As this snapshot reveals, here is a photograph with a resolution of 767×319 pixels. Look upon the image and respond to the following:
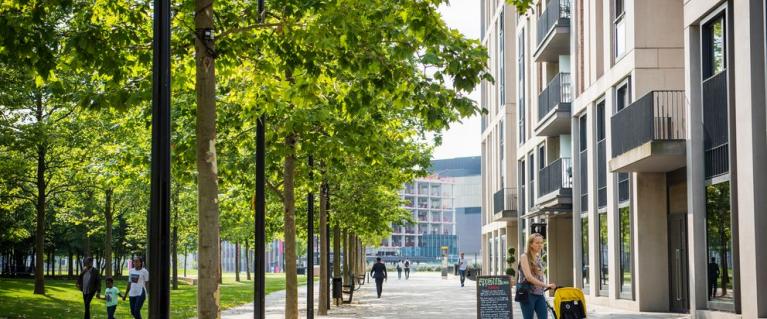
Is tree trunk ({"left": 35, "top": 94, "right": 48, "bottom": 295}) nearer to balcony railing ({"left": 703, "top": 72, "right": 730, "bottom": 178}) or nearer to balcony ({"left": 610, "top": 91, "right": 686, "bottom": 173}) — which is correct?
balcony ({"left": 610, "top": 91, "right": 686, "bottom": 173})

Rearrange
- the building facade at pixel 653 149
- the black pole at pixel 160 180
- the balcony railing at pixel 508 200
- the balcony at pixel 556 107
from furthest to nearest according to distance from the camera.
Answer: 1. the balcony railing at pixel 508 200
2. the balcony at pixel 556 107
3. the building facade at pixel 653 149
4. the black pole at pixel 160 180

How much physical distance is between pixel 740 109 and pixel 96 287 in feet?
45.4

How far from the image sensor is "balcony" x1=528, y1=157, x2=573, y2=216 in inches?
1374

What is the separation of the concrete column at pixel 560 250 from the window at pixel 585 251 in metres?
5.84

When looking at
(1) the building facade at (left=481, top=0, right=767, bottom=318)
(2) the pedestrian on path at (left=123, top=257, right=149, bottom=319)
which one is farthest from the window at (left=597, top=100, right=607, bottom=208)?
(2) the pedestrian on path at (left=123, top=257, right=149, bottom=319)

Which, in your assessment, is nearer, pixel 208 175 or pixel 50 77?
pixel 208 175

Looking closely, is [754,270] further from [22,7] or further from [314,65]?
[22,7]

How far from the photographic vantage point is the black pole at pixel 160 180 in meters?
8.48

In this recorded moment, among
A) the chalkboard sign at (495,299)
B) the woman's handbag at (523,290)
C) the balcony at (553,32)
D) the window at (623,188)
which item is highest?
the balcony at (553,32)

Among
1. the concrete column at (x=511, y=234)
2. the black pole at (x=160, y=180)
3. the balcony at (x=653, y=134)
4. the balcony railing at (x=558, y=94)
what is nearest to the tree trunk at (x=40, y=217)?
the balcony railing at (x=558, y=94)

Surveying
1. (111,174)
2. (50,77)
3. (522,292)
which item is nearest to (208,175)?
(50,77)

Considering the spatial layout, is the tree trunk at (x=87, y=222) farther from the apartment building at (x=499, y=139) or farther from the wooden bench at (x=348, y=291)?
the apartment building at (x=499, y=139)

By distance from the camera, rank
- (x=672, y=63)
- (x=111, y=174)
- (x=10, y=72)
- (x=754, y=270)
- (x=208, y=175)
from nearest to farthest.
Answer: (x=208, y=175) < (x=754, y=270) < (x=111, y=174) < (x=672, y=63) < (x=10, y=72)

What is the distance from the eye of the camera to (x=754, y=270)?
672 inches
